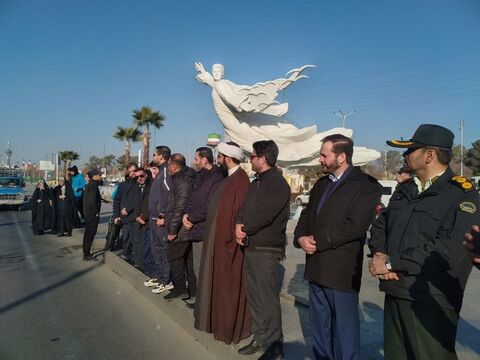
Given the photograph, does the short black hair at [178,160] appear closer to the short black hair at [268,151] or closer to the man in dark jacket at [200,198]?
the man in dark jacket at [200,198]

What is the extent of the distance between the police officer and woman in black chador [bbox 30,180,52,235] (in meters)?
11.6

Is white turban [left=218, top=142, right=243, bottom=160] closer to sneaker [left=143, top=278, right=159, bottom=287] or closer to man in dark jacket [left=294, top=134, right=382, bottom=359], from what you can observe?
man in dark jacket [left=294, top=134, right=382, bottom=359]

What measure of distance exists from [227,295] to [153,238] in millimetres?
2389

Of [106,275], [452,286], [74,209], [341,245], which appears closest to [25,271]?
[106,275]

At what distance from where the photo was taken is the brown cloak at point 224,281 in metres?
3.84

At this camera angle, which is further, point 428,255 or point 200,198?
point 200,198

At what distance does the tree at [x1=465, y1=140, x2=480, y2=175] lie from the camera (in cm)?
4484

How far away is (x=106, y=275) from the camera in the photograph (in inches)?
283

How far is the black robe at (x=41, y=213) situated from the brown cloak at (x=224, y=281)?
9639 millimetres

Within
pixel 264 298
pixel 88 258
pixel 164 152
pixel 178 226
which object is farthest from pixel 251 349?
pixel 88 258

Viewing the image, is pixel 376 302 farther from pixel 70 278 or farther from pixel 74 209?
pixel 74 209

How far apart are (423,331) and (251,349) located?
1.62 metres

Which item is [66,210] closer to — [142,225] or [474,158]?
[142,225]

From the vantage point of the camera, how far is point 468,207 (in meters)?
2.30
